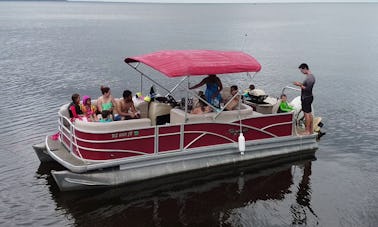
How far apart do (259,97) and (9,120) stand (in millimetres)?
10387

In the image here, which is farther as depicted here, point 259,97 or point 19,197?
point 259,97

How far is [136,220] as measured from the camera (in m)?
9.70

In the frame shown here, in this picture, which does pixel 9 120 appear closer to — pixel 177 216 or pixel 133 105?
pixel 133 105

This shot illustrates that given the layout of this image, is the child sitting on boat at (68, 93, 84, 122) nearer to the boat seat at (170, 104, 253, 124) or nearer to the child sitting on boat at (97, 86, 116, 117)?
the child sitting on boat at (97, 86, 116, 117)

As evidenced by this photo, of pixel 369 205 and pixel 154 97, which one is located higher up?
pixel 154 97

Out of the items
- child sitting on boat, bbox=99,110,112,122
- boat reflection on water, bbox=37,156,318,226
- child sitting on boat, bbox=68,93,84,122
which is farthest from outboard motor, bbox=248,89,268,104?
child sitting on boat, bbox=68,93,84,122

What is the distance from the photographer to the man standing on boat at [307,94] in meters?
12.9

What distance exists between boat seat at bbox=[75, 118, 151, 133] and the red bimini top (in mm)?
1530

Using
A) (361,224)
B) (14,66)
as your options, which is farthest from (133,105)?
(14,66)

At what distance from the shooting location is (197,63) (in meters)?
11.2

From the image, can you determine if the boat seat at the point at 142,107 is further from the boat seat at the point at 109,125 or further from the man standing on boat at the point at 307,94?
the man standing on boat at the point at 307,94

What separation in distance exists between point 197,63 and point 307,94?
4.11 metres

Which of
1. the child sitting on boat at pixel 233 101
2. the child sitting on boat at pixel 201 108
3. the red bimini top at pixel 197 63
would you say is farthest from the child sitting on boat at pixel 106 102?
the child sitting on boat at pixel 233 101

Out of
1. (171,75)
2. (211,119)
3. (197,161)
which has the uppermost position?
(171,75)
